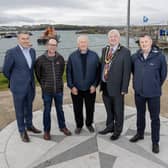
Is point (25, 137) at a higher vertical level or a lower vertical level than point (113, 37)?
lower

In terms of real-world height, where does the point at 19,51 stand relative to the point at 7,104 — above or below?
above

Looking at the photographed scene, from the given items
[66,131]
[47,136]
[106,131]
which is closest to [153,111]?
[106,131]

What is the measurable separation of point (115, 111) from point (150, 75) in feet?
2.95

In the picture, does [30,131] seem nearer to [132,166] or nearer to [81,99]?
[81,99]

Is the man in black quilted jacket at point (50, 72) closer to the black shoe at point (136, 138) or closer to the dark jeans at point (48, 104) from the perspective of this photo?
the dark jeans at point (48, 104)

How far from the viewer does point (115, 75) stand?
3.91 meters

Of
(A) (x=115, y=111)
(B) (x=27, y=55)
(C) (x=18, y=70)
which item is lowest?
(A) (x=115, y=111)

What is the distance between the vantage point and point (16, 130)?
15.4ft

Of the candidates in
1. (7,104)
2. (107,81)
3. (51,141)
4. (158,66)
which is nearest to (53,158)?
(51,141)

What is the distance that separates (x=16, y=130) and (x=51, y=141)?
783mm

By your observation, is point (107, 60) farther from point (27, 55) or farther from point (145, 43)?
point (27, 55)

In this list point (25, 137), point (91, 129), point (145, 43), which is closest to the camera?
point (145, 43)

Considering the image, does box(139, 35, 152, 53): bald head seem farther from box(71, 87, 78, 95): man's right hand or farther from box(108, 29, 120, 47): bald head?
box(71, 87, 78, 95): man's right hand

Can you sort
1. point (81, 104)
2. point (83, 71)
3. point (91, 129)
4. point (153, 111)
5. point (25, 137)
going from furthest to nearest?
point (91, 129) < point (81, 104) < point (25, 137) < point (83, 71) < point (153, 111)
